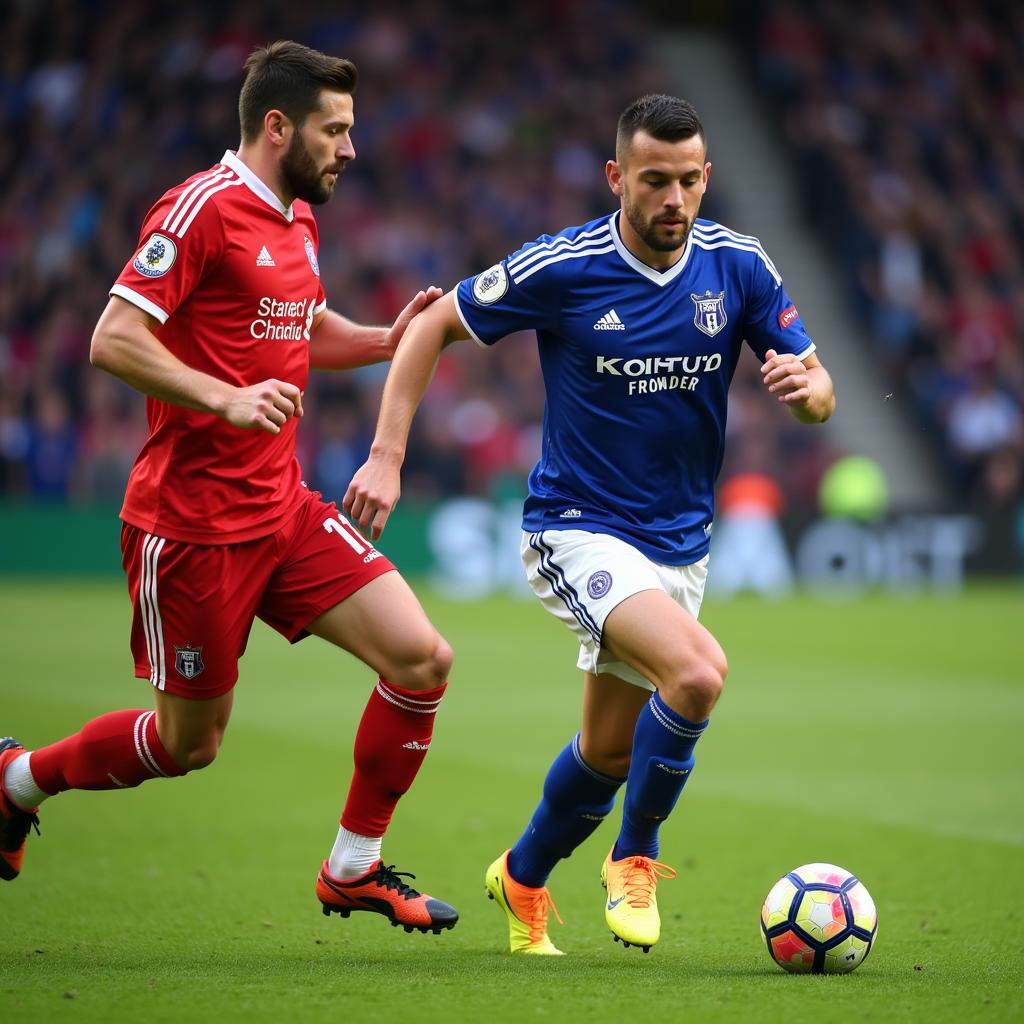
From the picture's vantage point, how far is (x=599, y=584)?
5.18m

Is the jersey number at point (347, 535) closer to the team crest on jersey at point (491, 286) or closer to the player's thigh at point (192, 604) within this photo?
the player's thigh at point (192, 604)

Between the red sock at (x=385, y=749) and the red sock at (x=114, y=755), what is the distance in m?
0.59

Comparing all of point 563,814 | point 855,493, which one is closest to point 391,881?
point 563,814

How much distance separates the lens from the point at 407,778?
5.48m

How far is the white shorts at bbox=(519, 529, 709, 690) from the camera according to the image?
5156 millimetres

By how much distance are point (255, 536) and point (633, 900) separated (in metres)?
1.60

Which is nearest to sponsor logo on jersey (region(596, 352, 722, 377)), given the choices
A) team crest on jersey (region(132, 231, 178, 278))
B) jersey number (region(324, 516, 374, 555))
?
jersey number (region(324, 516, 374, 555))

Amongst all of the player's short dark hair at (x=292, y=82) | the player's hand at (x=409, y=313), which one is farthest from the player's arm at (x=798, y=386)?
the player's short dark hair at (x=292, y=82)

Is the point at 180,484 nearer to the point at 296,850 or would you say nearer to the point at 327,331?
the point at 327,331

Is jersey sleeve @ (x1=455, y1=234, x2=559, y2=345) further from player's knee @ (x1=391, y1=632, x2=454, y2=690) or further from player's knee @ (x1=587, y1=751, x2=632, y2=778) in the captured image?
player's knee @ (x1=587, y1=751, x2=632, y2=778)

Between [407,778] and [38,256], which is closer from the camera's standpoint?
[407,778]

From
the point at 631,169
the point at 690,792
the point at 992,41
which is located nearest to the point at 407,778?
the point at 631,169

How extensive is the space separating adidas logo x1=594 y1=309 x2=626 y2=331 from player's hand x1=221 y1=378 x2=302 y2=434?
1061 mm

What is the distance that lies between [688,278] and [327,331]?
1.29 metres
